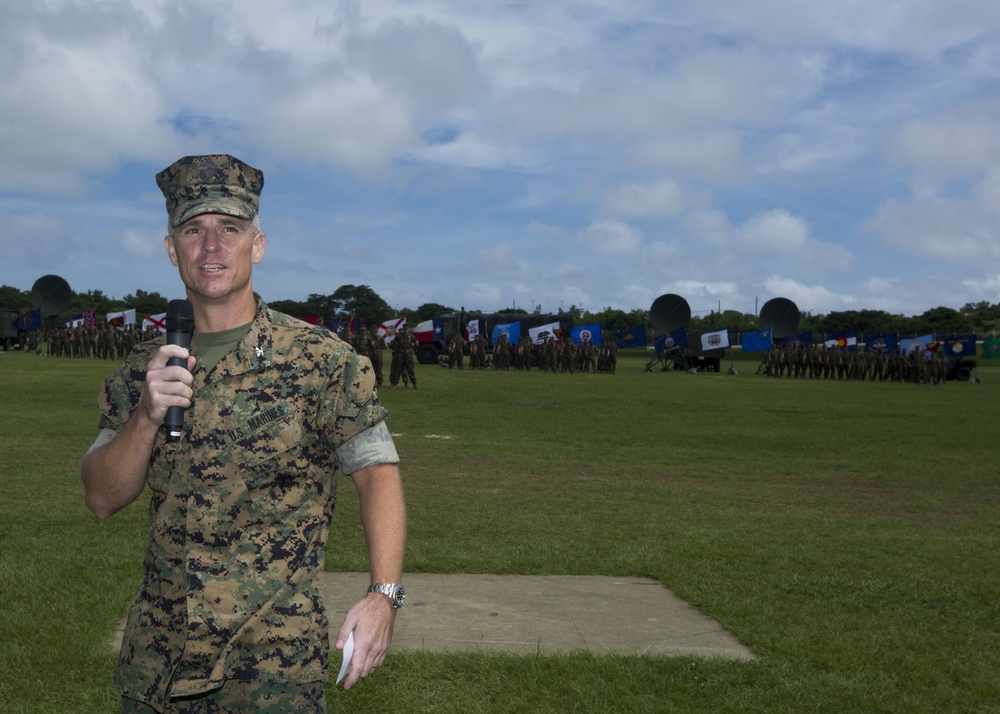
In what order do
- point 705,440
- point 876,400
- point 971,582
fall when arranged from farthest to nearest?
1. point 876,400
2. point 705,440
3. point 971,582

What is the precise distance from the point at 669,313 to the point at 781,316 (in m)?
6.76

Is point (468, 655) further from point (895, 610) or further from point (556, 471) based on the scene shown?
point (556, 471)

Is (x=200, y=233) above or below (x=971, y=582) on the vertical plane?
above

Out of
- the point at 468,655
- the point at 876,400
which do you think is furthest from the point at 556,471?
the point at 876,400

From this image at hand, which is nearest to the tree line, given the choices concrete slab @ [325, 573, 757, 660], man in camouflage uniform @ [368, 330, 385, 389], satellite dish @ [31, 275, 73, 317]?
satellite dish @ [31, 275, 73, 317]

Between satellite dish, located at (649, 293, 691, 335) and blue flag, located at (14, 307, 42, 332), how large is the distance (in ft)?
107

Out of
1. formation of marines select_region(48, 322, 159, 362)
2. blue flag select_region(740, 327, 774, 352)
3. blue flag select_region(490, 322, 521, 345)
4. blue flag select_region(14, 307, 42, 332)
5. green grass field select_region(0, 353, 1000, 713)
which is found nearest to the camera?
green grass field select_region(0, 353, 1000, 713)

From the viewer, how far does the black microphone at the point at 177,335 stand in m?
2.18

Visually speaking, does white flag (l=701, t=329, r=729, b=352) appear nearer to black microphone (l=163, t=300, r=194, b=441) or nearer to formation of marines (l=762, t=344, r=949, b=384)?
formation of marines (l=762, t=344, r=949, b=384)

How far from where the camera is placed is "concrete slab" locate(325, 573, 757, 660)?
5.23 metres

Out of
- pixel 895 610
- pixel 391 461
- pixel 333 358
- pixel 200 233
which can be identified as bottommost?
pixel 895 610

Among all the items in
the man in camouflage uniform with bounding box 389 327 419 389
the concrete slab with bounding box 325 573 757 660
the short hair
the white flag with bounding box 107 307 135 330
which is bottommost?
the concrete slab with bounding box 325 573 757 660

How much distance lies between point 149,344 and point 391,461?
27.9 inches

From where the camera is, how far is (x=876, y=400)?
94.1 ft
